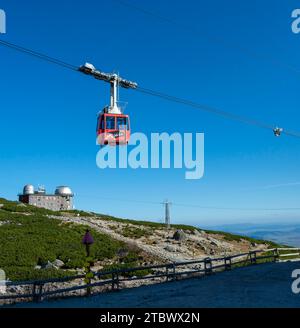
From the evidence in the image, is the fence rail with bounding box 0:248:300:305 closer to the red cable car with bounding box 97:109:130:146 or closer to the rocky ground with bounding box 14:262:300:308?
the rocky ground with bounding box 14:262:300:308

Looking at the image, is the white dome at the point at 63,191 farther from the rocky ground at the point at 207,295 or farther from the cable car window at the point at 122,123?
the rocky ground at the point at 207,295

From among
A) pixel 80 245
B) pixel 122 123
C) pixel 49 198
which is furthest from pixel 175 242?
pixel 49 198

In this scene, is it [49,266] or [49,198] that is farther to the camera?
[49,198]

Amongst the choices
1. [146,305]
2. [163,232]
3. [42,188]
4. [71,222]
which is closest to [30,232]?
[71,222]

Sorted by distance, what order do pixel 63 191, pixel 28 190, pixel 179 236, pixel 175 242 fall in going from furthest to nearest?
pixel 63 191, pixel 28 190, pixel 179 236, pixel 175 242

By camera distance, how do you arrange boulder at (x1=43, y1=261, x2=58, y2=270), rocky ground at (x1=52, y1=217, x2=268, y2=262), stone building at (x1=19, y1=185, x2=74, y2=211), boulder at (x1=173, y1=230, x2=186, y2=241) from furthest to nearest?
stone building at (x1=19, y1=185, x2=74, y2=211) < boulder at (x1=173, y1=230, x2=186, y2=241) < rocky ground at (x1=52, y1=217, x2=268, y2=262) < boulder at (x1=43, y1=261, x2=58, y2=270)

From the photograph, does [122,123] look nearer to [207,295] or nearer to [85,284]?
[85,284]

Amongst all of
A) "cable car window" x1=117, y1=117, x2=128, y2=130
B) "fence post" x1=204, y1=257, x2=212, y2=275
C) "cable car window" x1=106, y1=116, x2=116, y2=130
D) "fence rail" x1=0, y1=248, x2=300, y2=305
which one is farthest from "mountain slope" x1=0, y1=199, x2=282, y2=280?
"cable car window" x1=117, y1=117, x2=128, y2=130

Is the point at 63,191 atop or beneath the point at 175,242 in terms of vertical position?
atop

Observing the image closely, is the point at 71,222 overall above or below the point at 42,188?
below

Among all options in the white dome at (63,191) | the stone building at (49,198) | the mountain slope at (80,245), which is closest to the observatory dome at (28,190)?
the stone building at (49,198)
